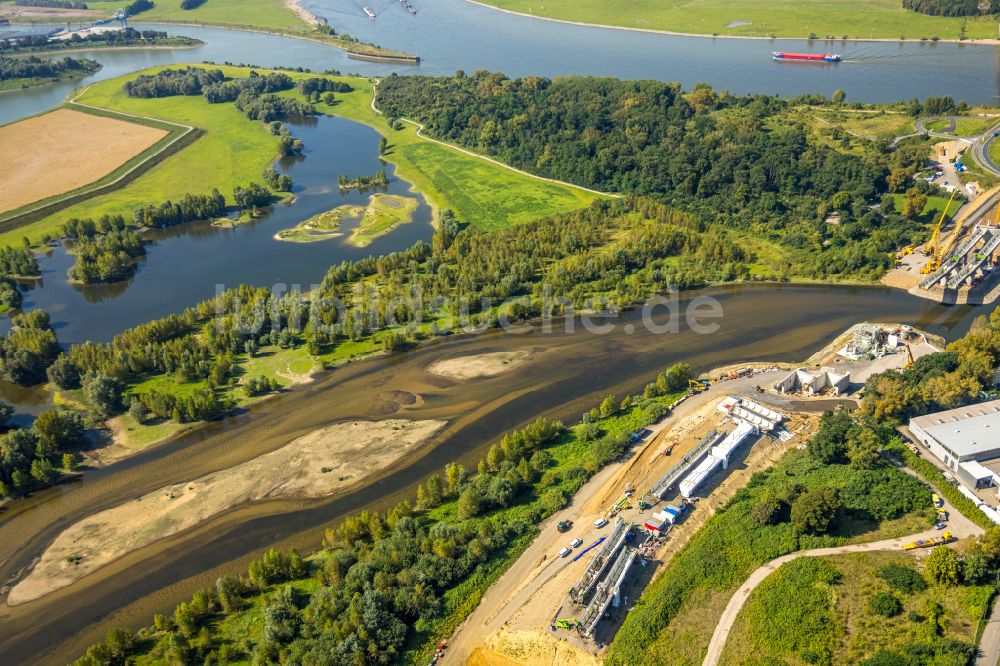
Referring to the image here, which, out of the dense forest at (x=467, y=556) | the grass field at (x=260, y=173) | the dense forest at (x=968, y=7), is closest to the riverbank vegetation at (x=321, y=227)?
the grass field at (x=260, y=173)

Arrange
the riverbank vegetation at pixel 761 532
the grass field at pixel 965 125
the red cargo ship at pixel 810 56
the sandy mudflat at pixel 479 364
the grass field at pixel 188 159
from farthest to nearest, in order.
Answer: the red cargo ship at pixel 810 56 → the grass field at pixel 188 159 → the grass field at pixel 965 125 → the sandy mudflat at pixel 479 364 → the riverbank vegetation at pixel 761 532

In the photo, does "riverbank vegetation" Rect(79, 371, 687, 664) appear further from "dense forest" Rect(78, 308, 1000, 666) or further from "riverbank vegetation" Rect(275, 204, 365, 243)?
"riverbank vegetation" Rect(275, 204, 365, 243)

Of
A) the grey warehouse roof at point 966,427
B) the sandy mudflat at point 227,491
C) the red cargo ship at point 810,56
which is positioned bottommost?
the sandy mudflat at point 227,491

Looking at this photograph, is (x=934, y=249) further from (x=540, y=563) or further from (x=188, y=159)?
(x=188, y=159)

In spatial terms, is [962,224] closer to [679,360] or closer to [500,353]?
[679,360]

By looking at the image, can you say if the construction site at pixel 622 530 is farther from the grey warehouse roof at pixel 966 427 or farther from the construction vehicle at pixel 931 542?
the construction vehicle at pixel 931 542

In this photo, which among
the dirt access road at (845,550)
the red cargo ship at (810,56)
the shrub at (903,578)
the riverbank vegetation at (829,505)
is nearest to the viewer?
the riverbank vegetation at (829,505)
